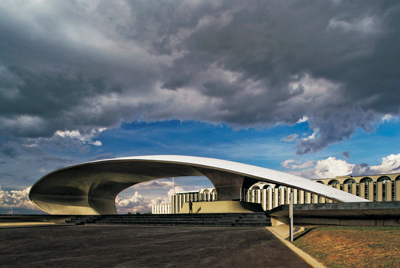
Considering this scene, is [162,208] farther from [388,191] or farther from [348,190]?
[388,191]

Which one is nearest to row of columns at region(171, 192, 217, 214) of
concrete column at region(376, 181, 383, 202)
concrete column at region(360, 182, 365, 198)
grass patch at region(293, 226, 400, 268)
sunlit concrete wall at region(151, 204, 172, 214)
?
sunlit concrete wall at region(151, 204, 172, 214)

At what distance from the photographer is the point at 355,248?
7.64m

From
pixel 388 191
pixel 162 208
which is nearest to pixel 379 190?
pixel 388 191

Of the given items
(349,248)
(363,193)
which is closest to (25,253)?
(349,248)

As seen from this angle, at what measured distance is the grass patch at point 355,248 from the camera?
645cm

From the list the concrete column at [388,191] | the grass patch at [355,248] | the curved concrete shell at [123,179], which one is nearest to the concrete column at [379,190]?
the concrete column at [388,191]

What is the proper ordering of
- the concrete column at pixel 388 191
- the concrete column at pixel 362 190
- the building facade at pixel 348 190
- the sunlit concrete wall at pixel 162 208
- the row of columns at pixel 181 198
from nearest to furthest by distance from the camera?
the concrete column at pixel 388 191
the building facade at pixel 348 190
the concrete column at pixel 362 190
the row of columns at pixel 181 198
the sunlit concrete wall at pixel 162 208

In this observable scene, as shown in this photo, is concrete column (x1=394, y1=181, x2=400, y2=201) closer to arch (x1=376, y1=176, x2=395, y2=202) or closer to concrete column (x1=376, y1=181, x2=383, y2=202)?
arch (x1=376, y1=176, x2=395, y2=202)

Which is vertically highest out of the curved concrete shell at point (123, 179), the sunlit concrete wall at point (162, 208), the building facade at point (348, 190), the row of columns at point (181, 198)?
the curved concrete shell at point (123, 179)

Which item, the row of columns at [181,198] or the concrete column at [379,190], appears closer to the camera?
the concrete column at [379,190]

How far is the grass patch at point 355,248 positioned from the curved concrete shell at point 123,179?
13157 mm

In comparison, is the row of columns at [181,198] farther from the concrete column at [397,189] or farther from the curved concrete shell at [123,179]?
the concrete column at [397,189]

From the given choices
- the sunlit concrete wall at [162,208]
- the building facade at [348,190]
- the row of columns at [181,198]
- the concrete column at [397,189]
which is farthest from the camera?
the sunlit concrete wall at [162,208]

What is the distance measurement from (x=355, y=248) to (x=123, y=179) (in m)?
39.8
